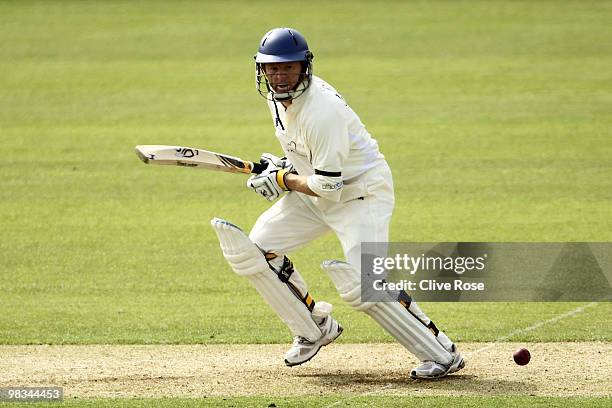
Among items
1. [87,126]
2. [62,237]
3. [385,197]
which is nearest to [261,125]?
[87,126]

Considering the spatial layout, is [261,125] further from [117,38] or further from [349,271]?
[349,271]

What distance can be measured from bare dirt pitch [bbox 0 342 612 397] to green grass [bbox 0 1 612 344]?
1.15 feet

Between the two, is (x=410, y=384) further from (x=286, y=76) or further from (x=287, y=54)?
(x=287, y=54)

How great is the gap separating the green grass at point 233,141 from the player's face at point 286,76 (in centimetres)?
211

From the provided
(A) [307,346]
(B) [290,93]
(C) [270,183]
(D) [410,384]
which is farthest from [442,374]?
(B) [290,93]

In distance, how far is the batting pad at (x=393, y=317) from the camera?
6586 millimetres

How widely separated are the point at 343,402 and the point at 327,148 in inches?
57.3

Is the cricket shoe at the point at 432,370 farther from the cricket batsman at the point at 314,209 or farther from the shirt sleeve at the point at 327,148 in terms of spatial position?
the shirt sleeve at the point at 327,148

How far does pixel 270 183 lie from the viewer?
6895 mm

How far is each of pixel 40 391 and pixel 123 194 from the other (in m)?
6.34

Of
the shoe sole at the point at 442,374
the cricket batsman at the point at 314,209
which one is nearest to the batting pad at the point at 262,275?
the cricket batsman at the point at 314,209

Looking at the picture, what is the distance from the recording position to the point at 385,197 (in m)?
6.92

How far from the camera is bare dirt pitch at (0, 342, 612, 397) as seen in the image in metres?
6.63

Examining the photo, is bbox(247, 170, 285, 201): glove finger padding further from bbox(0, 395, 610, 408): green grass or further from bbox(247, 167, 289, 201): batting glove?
bbox(0, 395, 610, 408): green grass
